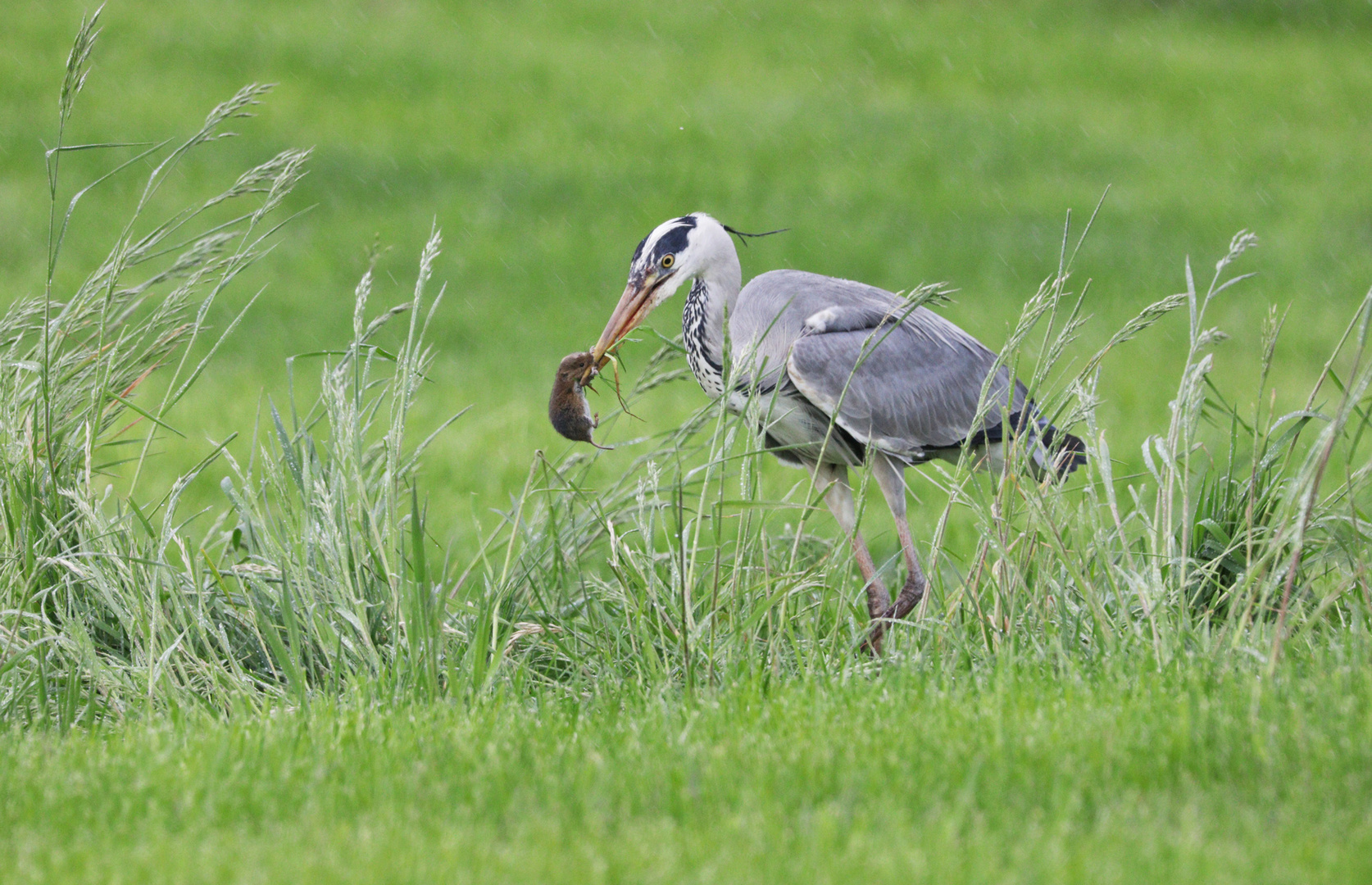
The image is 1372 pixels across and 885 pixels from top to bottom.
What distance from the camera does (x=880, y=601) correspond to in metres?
4.51

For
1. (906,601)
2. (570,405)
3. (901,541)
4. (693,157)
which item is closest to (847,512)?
(901,541)

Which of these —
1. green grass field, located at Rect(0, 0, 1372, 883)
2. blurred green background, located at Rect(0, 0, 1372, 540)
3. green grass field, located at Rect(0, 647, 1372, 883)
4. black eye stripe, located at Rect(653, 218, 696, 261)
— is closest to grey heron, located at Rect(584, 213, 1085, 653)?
black eye stripe, located at Rect(653, 218, 696, 261)

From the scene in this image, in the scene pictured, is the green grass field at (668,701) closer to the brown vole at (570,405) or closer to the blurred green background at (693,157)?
the brown vole at (570,405)

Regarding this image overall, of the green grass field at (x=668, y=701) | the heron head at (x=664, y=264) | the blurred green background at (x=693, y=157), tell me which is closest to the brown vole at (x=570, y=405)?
the green grass field at (x=668, y=701)

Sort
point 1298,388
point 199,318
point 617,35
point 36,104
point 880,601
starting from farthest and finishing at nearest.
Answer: point 617,35 → point 36,104 → point 1298,388 → point 880,601 → point 199,318

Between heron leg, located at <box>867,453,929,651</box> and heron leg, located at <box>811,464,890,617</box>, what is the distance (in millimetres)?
52

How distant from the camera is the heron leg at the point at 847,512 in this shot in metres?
4.37

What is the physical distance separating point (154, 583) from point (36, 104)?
13.4 m


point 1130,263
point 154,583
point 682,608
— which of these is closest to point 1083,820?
point 682,608

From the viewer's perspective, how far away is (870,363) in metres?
4.62

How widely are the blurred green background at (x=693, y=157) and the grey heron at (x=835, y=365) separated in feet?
16.3

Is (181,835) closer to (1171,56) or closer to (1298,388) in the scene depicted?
(1298,388)

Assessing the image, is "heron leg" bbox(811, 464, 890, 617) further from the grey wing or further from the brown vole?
the brown vole

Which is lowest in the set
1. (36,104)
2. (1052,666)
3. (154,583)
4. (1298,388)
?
(1298,388)
